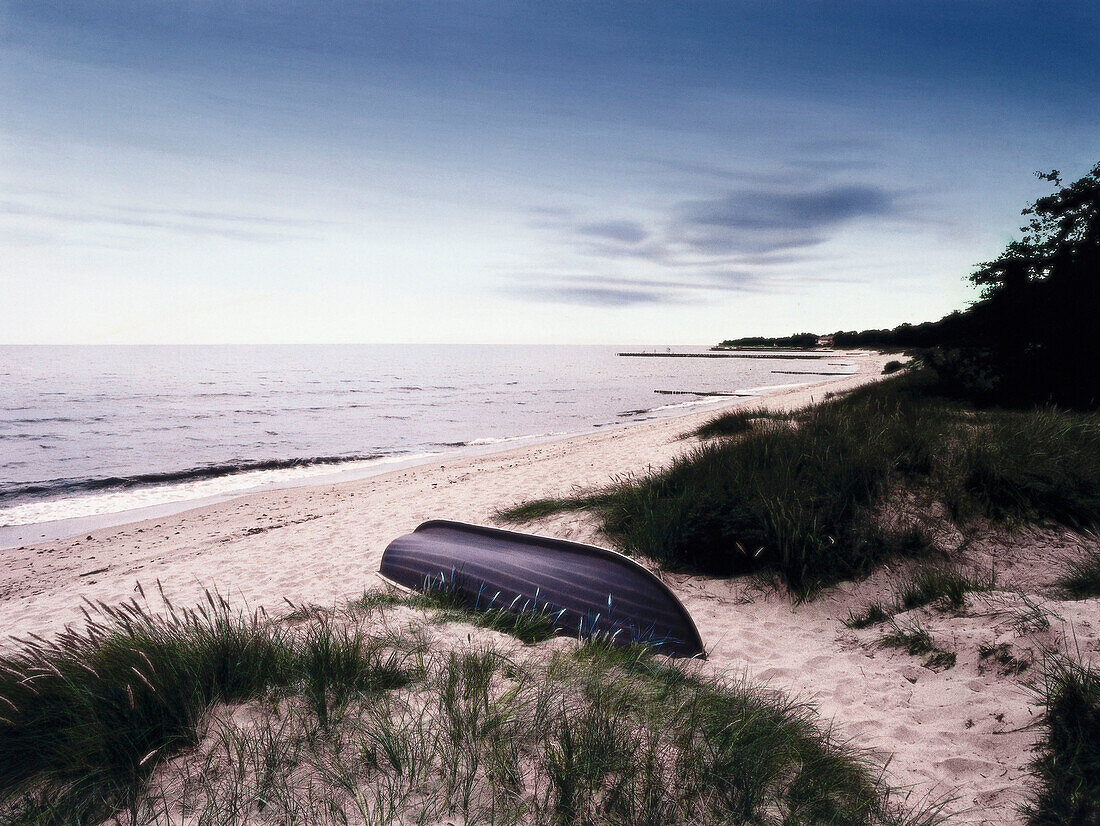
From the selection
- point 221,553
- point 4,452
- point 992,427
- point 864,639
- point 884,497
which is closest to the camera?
point 864,639

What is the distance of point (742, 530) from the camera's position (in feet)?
16.7

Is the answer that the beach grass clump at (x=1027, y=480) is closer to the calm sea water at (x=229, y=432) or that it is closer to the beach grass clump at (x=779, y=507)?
the beach grass clump at (x=779, y=507)

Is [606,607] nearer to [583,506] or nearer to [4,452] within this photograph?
[583,506]

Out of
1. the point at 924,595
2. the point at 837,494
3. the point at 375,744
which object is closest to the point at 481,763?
the point at 375,744

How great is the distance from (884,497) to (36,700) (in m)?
6.67

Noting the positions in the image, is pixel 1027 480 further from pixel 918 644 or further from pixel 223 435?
pixel 223 435

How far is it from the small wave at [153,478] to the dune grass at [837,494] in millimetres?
12060

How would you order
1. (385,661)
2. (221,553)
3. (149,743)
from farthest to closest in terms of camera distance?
1. (221,553)
2. (385,661)
3. (149,743)

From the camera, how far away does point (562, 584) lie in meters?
4.07

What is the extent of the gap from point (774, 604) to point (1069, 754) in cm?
233

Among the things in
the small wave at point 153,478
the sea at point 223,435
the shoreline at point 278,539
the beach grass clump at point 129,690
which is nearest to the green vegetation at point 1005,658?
the beach grass clump at point 129,690

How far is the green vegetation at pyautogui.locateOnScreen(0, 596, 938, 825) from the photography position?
77.0 inches

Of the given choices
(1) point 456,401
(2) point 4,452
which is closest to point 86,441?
(2) point 4,452

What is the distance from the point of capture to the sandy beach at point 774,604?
2600 millimetres
